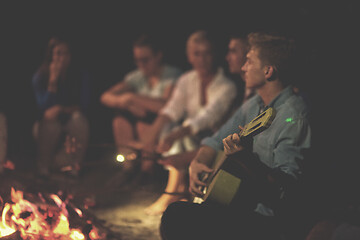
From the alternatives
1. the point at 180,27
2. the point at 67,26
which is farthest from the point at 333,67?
the point at 67,26

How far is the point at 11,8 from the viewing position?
7035 mm

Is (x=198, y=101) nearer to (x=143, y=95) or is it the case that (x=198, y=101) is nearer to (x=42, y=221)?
(x=143, y=95)

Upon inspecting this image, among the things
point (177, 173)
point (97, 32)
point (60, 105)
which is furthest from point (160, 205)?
point (97, 32)

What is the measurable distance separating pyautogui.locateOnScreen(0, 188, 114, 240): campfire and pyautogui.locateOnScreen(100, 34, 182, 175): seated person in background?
6.67 ft

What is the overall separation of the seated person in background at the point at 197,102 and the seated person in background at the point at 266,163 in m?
1.73

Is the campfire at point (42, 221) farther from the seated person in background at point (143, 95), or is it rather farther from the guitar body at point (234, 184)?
→ the seated person in background at point (143, 95)

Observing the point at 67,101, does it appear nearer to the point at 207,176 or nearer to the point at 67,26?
the point at 67,26

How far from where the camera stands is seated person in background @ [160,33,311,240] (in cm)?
285

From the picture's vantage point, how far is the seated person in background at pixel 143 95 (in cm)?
615

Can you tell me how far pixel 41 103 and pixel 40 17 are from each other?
1.80 meters

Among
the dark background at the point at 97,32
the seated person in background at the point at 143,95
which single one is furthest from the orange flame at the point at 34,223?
the dark background at the point at 97,32

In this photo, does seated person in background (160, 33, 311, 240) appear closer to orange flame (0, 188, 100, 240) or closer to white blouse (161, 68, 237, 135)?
orange flame (0, 188, 100, 240)

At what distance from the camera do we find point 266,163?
10.2ft

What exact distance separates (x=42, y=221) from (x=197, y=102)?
2509 millimetres
